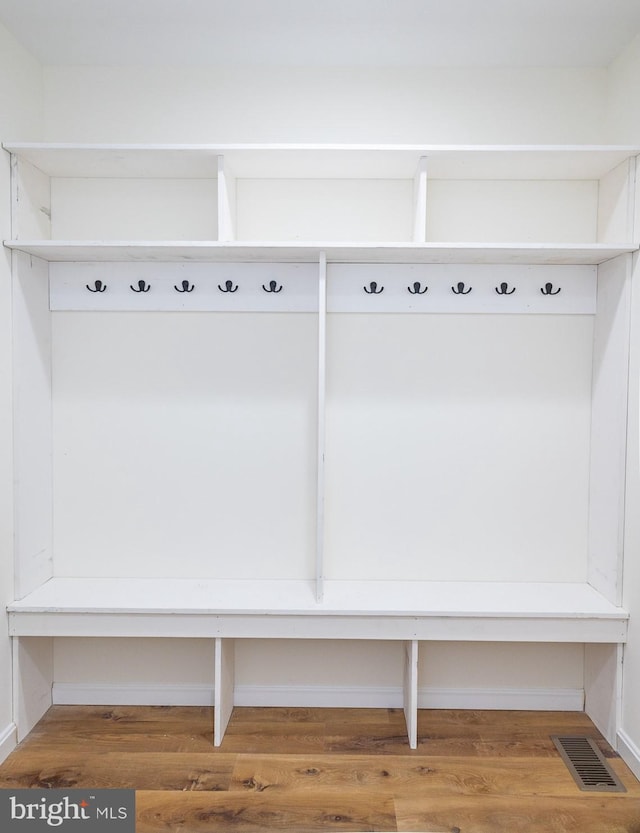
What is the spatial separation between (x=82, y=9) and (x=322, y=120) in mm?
945

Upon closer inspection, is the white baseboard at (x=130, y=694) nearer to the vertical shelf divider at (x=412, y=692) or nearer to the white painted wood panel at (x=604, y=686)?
the vertical shelf divider at (x=412, y=692)

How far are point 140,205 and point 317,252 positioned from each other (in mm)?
824

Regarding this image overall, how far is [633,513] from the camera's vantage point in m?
2.16

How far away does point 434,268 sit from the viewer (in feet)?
7.97

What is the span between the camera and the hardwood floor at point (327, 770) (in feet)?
6.16

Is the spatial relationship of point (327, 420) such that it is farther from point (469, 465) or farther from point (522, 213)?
point (522, 213)

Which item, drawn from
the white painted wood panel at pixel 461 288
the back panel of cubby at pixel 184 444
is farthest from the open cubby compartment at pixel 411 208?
the back panel of cubby at pixel 184 444

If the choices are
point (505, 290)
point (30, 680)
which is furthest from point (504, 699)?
point (30, 680)

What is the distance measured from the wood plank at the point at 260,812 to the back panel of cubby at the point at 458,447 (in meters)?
0.83

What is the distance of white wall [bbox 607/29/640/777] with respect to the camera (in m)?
2.12

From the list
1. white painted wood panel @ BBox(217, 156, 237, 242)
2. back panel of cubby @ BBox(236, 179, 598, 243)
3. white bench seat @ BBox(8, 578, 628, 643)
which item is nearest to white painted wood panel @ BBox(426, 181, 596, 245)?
back panel of cubby @ BBox(236, 179, 598, 243)

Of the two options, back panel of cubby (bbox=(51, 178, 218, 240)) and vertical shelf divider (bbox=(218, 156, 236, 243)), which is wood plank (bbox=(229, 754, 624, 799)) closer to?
vertical shelf divider (bbox=(218, 156, 236, 243))

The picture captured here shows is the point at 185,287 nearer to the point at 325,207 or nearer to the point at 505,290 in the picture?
the point at 325,207

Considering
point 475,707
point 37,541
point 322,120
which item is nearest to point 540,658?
point 475,707
